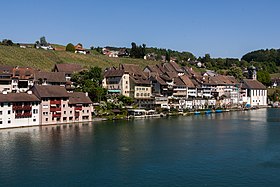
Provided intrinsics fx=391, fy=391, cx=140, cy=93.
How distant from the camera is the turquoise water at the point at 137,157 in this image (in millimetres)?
24906

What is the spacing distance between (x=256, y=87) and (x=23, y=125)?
7019 centimetres

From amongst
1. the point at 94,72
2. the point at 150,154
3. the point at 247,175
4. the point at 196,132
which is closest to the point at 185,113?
the point at 94,72

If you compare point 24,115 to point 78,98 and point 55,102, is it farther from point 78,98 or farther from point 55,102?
point 78,98

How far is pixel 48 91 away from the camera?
5091 cm

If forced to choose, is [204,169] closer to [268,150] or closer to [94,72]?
[268,150]

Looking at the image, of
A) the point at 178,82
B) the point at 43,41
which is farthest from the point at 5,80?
the point at 43,41

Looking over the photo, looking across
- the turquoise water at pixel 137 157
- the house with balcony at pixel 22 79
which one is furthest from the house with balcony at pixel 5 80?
the turquoise water at pixel 137 157

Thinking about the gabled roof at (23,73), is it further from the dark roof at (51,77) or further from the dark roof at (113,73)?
the dark roof at (113,73)

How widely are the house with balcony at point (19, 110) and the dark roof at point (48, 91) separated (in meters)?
0.86

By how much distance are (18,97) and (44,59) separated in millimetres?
45372

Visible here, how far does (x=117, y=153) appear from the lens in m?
32.3

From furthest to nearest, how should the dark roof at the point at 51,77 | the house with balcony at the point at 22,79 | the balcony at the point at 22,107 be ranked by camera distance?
the dark roof at the point at 51,77, the house with balcony at the point at 22,79, the balcony at the point at 22,107

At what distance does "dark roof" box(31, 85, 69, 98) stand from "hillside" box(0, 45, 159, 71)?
29.9 metres

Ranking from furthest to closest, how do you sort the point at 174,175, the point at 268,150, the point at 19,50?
the point at 19,50
the point at 268,150
the point at 174,175
